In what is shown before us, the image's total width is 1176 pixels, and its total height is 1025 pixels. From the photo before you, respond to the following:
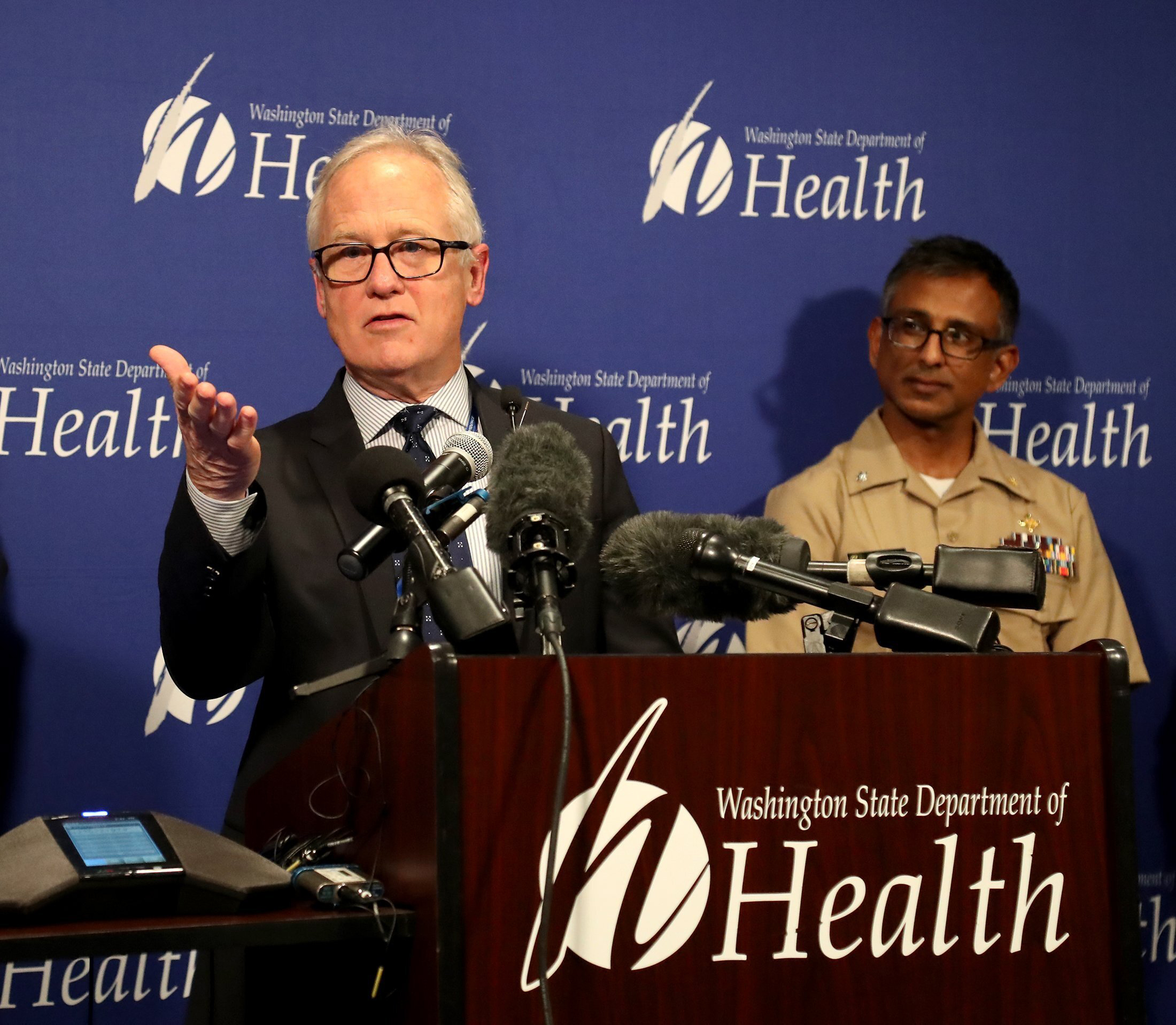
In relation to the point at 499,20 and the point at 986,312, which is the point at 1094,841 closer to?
the point at 986,312

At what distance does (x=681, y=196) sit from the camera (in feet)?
10.4

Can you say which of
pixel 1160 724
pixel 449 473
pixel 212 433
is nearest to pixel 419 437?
pixel 212 433

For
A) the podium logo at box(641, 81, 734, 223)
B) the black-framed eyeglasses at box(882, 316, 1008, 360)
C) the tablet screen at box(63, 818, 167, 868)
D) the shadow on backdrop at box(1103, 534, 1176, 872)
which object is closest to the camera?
the tablet screen at box(63, 818, 167, 868)

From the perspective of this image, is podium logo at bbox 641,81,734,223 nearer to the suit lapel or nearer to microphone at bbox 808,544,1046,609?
the suit lapel

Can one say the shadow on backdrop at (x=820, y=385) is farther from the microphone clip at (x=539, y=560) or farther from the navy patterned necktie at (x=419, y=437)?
Answer: the microphone clip at (x=539, y=560)

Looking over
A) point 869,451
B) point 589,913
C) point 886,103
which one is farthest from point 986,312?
point 589,913

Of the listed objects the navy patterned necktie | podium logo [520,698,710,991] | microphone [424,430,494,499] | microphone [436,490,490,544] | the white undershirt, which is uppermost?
the white undershirt

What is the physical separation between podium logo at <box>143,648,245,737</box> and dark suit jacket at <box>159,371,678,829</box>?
912 millimetres

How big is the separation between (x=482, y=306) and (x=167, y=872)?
208cm

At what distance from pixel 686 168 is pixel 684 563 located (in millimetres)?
2094

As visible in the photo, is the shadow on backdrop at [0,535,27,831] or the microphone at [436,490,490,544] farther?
the shadow on backdrop at [0,535,27,831]

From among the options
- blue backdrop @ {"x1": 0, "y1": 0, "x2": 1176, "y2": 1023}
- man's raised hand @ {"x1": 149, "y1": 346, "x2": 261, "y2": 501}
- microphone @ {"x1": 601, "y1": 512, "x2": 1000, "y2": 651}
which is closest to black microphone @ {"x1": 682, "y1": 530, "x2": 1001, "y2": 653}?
microphone @ {"x1": 601, "y1": 512, "x2": 1000, "y2": 651}

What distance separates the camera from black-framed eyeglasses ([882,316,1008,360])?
2.89 metres

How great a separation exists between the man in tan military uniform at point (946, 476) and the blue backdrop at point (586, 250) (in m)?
0.32
